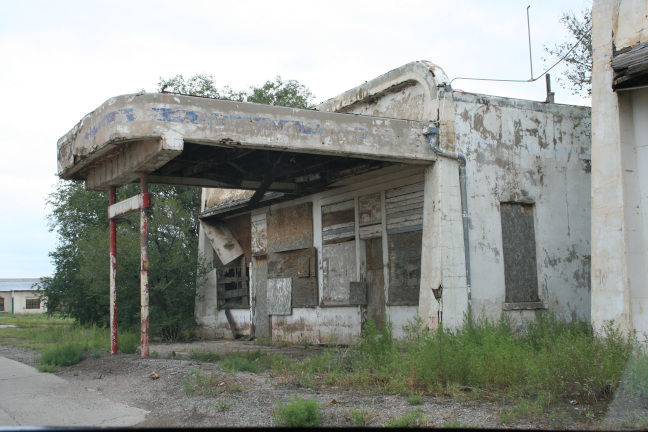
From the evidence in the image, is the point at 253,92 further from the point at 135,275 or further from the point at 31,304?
the point at 31,304

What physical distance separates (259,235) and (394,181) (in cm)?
543

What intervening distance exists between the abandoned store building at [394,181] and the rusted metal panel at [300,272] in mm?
50

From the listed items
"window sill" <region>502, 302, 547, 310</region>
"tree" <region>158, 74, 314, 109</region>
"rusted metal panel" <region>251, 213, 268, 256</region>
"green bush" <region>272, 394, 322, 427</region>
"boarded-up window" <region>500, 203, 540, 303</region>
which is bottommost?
"green bush" <region>272, 394, 322, 427</region>

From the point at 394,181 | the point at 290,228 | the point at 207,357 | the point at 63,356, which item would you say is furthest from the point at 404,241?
the point at 63,356

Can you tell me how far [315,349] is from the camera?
13.6 meters

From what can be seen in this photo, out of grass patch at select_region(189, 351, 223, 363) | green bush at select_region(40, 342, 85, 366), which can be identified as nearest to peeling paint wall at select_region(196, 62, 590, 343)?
grass patch at select_region(189, 351, 223, 363)

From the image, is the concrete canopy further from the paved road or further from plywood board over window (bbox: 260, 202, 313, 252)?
the paved road

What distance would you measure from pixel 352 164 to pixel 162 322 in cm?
743

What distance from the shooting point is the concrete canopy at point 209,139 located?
9.04m

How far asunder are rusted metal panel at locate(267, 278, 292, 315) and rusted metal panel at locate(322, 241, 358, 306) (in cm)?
139

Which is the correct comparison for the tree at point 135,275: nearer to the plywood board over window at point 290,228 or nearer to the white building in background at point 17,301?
the plywood board over window at point 290,228

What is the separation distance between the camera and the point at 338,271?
13781 millimetres

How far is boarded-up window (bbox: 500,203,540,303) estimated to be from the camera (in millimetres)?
11266

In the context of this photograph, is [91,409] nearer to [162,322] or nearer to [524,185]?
[524,185]
